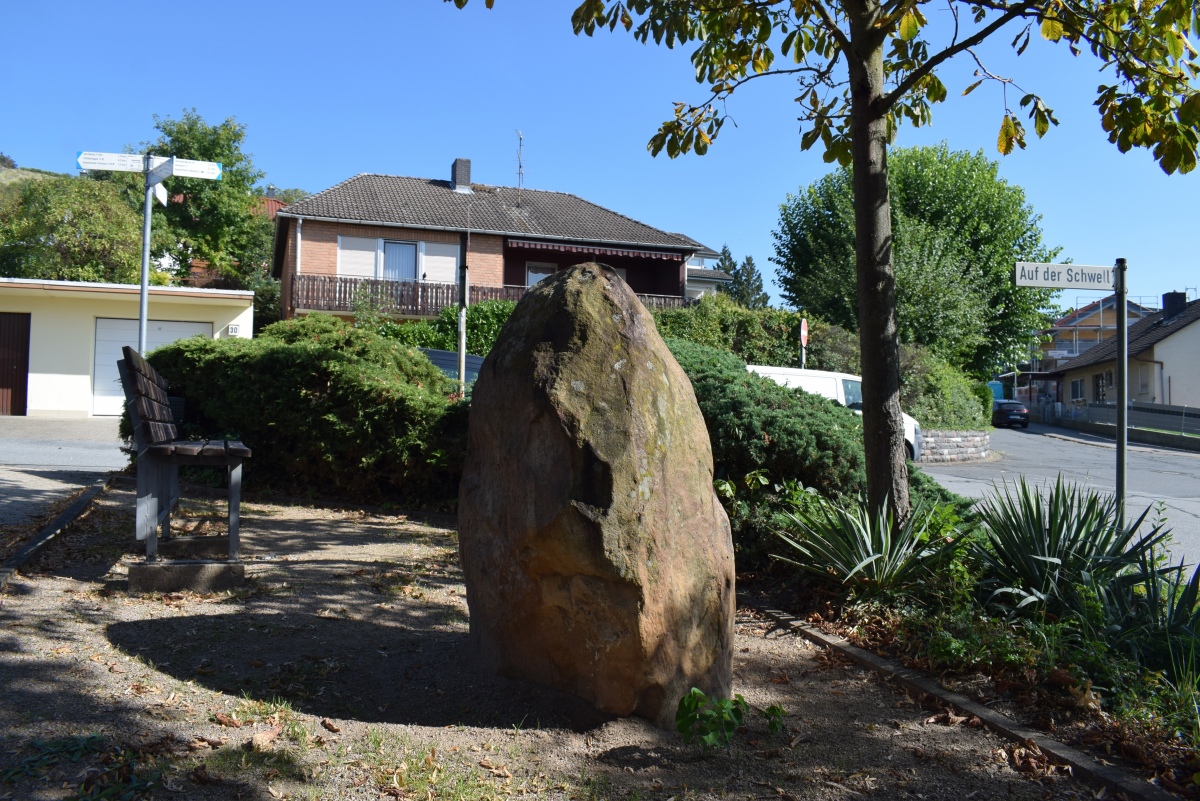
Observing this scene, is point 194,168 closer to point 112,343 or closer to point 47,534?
point 47,534

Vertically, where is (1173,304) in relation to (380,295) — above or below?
above

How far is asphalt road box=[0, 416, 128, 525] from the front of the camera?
348 inches

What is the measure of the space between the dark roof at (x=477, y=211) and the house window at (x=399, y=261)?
101 cm

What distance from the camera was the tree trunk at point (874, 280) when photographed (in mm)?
5738

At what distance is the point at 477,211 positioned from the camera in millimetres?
33469

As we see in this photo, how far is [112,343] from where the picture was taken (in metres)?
24.2

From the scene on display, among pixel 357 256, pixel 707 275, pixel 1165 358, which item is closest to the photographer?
pixel 357 256

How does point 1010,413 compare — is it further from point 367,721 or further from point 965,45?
point 367,721

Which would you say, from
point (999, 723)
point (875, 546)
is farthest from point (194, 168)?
point (999, 723)

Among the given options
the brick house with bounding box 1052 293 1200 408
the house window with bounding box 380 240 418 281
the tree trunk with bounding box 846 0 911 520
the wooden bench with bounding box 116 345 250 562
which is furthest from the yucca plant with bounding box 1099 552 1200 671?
the brick house with bounding box 1052 293 1200 408

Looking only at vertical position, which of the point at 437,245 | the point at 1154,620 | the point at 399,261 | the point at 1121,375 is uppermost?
the point at 437,245

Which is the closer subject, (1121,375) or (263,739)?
(263,739)

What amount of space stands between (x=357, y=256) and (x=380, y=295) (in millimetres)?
2479

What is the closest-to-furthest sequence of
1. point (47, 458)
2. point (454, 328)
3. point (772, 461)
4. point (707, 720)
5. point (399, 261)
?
point (707, 720), point (772, 461), point (47, 458), point (454, 328), point (399, 261)
